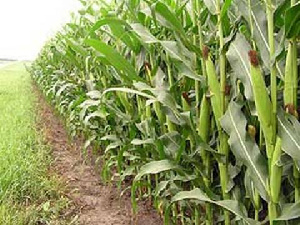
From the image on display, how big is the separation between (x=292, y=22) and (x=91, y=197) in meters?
1.62

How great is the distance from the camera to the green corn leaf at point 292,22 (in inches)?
32.5

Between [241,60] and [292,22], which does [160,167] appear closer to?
[241,60]

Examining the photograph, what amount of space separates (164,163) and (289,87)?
51 centimetres

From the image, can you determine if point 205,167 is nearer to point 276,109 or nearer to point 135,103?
point 276,109

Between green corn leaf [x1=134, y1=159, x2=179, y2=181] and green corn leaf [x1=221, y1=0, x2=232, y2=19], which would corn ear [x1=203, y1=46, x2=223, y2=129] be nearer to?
green corn leaf [x1=221, y1=0, x2=232, y2=19]

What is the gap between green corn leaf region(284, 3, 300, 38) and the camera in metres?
0.83

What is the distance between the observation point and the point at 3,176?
209 centimetres

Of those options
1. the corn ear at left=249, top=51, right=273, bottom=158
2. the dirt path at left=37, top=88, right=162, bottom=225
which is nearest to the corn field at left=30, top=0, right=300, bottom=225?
the corn ear at left=249, top=51, right=273, bottom=158

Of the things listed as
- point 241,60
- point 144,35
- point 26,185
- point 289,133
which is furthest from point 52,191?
point 289,133

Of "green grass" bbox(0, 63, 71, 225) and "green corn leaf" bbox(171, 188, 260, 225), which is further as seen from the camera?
"green grass" bbox(0, 63, 71, 225)

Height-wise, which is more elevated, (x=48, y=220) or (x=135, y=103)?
(x=135, y=103)

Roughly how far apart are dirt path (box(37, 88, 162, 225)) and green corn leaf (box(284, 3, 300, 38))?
3.98ft

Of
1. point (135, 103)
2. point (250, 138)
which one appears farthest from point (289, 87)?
point (135, 103)

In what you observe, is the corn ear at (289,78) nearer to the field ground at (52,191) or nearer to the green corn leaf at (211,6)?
the green corn leaf at (211,6)
